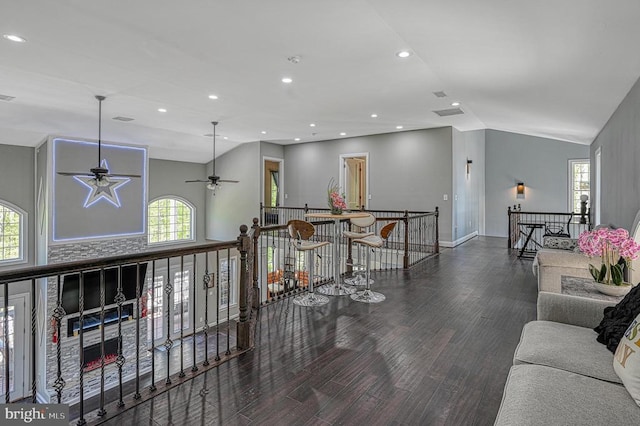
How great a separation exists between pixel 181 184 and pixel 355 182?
19.2 feet

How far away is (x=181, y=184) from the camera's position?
1164 cm

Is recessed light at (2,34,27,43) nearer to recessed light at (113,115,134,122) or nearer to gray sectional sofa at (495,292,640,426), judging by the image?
recessed light at (113,115,134,122)

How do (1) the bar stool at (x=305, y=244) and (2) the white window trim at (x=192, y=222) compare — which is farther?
(2) the white window trim at (x=192, y=222)

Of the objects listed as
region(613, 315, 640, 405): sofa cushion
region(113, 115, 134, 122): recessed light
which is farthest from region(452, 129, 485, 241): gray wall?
region(113, 115, 134, 122): recessed light

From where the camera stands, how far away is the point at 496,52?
3441mm

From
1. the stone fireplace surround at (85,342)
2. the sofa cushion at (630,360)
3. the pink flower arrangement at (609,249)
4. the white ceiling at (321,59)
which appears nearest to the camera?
the sofa cushion at (630,360)

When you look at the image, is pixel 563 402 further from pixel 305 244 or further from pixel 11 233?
pixel 11 233

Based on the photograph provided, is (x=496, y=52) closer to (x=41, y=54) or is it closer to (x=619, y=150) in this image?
(x=619, y=150)

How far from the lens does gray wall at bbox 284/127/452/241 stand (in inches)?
348

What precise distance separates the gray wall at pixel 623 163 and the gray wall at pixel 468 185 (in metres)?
3.57

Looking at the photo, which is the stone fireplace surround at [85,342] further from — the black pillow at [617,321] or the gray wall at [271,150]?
the black pillow at [617,321]

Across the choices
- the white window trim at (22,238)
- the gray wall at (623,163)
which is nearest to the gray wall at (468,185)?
the gray wall at (623,163)

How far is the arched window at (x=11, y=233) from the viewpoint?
26.5 ft

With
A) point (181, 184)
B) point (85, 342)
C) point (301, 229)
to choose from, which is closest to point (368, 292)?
point (301, 229)
